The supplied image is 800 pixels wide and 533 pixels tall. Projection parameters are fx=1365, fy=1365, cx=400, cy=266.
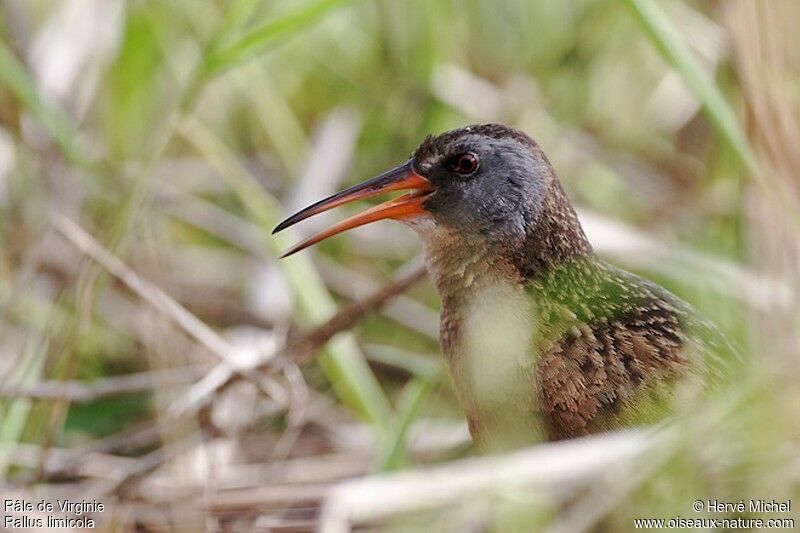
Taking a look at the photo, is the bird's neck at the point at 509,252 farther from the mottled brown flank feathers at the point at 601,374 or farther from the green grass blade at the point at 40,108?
the green grass blade at the point at 40,108

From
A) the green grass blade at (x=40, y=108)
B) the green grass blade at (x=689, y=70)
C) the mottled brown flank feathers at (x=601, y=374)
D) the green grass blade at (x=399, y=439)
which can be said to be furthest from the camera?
the green grass blade at (x=40, y=108)

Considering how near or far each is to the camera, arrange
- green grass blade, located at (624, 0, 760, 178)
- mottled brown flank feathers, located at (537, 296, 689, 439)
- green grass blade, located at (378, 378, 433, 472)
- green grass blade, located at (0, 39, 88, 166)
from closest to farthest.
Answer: mottled brown flank feathers, located at (537, 296, 689, 439) → green grass blade, located at (624, 0, 760, 178) → green grass blade, located at (378, 378, 433, 472) → green grass blade, located at (0, 39, 88, 166)

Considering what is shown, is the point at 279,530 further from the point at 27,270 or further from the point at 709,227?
the point at 709,227

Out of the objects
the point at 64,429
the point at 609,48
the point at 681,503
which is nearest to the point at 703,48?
the point at 609,48

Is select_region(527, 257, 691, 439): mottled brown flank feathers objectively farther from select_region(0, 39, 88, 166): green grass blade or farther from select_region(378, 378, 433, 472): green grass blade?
select_region(0, 39, 88, 166): green grass blade

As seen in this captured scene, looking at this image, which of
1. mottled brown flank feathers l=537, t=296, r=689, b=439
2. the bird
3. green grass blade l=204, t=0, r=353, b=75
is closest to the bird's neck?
the bird

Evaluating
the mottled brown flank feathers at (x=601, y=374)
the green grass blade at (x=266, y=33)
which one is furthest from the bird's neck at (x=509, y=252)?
the green grass blade at (x=266, y=33)

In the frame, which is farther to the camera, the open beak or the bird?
the open beak

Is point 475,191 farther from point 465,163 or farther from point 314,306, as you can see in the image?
point 314,306
